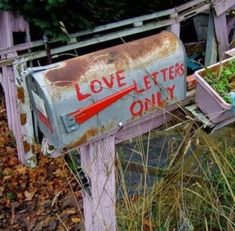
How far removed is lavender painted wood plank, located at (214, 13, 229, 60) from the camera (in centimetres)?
333

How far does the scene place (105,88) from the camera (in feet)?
6.09

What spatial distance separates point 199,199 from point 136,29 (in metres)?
1.51

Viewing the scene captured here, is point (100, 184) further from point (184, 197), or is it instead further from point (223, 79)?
point (223, 79)

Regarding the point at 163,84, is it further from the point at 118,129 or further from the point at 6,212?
the point at 6,212

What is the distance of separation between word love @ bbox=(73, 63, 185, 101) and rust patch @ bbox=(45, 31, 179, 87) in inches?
0.9

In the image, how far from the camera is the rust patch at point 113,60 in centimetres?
183

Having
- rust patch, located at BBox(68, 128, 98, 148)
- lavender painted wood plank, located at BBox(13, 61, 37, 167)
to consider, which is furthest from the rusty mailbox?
lavender painted wood plank, located at BBox(13, 61, 37, 167)

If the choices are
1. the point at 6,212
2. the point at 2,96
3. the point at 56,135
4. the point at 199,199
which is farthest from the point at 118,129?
the point at 2,96

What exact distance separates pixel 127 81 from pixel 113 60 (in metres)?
0.09

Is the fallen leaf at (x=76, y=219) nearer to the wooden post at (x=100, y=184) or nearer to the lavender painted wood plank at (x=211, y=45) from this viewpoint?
the wooden post at (x=100, y=184)

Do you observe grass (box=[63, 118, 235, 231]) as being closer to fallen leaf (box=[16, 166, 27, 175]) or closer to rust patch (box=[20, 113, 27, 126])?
rust patch (box=[20, 113, 27, 126])

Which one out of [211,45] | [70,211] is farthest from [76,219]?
[211,45]

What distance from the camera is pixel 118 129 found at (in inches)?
77.4

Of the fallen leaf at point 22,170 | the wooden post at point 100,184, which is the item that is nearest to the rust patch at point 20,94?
the fallen leaf at point 22,170
